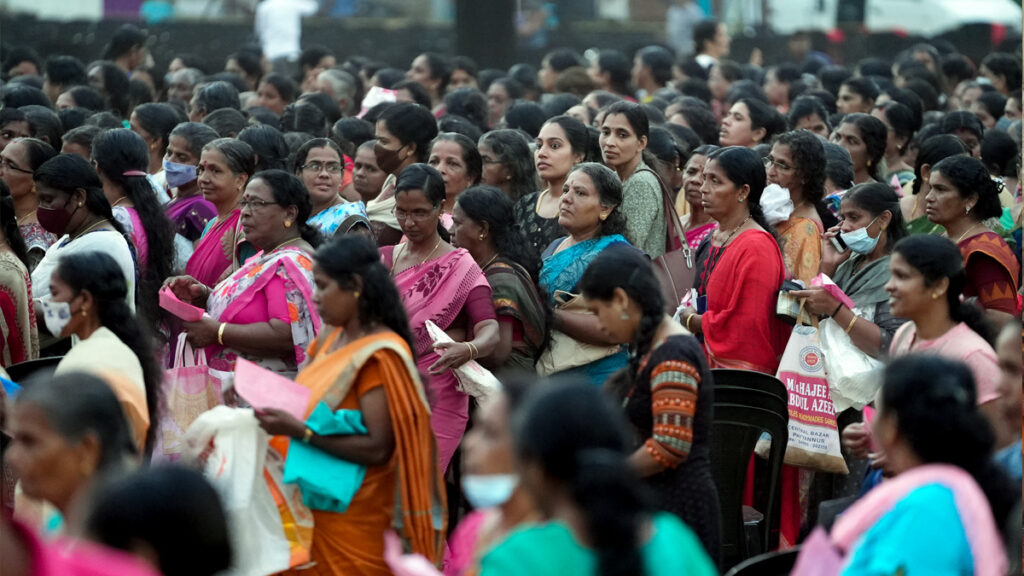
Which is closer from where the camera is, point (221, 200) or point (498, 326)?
point (498, 326)

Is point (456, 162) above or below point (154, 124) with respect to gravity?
above

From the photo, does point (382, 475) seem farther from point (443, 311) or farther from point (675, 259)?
point (675, 259)

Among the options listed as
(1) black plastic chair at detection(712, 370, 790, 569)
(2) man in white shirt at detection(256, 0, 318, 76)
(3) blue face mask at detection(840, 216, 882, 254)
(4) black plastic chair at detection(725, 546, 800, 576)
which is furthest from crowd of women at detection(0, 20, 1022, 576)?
(2) man in white shirt at detection(256, 0, 318, 76)

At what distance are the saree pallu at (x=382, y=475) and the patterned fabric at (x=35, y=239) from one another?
2.66m

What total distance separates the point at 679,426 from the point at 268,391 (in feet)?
3.72

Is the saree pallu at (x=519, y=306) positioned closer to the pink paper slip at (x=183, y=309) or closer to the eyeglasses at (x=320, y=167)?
the pink paper slip at (x=183, y=309)

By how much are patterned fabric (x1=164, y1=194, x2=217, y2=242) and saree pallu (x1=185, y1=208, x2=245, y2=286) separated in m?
0.71

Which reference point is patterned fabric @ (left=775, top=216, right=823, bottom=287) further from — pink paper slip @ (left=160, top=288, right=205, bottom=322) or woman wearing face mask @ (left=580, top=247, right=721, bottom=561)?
pink paper slip @ (left=160, top=288, right=205, bottom=322)

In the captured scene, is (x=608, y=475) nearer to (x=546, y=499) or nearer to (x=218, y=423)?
(x=546, y=499)

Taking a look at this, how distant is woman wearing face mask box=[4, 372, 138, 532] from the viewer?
304 centimetres

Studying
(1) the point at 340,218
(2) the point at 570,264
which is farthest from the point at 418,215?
(1) the point at 340,218

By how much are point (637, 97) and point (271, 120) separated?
505 centimetres

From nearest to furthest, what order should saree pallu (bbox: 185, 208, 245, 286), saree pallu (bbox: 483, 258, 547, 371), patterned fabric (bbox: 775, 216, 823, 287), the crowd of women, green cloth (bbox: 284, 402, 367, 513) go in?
the crowd of women < green cloth (bbox: 284, 402, 367, 513) < saree pallu (bbox: 483, 258, 547, 371) < saree pallu (bbox: 185, 208, 245, 286) < patterned fabric (bbox: 775, 216, 823, 287)

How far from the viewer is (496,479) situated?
2.95m
